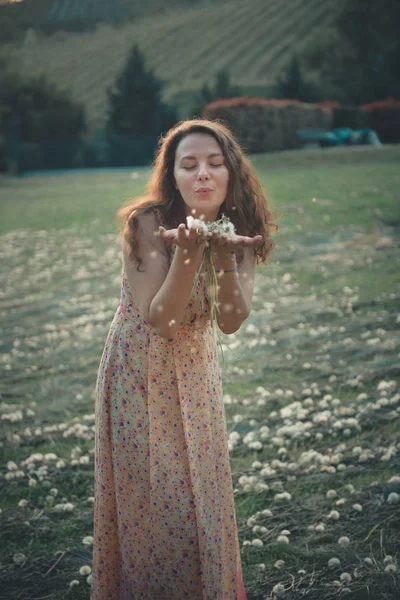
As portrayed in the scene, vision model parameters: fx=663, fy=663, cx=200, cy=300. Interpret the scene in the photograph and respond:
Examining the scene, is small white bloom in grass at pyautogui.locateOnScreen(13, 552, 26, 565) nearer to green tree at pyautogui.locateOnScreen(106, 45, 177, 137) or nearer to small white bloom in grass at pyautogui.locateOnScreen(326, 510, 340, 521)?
small white bloom in grass at pyautogui.locateOnScreen(326, 510, 340, 521)

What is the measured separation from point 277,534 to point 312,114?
95.4ft

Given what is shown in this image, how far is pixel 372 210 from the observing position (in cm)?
1775

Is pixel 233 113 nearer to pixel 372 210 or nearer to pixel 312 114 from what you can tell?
pixel 312 114

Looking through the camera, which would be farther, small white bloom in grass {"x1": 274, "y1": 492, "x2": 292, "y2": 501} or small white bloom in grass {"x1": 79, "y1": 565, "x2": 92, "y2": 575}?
small white bloom in grass {"x1": 274, "y1": 492, "x2": 292, "y2": 501}

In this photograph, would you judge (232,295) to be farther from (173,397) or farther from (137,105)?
(137,105)

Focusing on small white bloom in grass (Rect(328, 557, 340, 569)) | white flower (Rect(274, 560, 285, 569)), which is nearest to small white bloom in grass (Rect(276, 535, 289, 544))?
white flower (Rect(274, 560, 285, 569))

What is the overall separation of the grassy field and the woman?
37.5 inches

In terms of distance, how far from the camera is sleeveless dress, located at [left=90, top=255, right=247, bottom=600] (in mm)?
2664

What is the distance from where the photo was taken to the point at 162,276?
8.59 ft

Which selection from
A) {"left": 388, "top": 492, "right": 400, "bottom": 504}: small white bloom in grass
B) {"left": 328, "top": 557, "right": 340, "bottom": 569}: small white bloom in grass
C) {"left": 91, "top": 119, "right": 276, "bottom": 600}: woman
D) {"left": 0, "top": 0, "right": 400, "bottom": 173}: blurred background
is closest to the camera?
{"left": 91, "top": 119, "right": 276, "bottom": 600}: woman

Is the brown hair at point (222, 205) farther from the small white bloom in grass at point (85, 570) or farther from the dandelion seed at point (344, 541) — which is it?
the small white bloom in grass at point (85, 570)

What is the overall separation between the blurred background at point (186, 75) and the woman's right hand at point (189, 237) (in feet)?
85.3

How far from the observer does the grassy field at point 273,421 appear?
149 inches

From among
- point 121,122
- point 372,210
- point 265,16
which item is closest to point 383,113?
point 372,210
